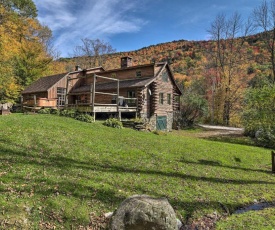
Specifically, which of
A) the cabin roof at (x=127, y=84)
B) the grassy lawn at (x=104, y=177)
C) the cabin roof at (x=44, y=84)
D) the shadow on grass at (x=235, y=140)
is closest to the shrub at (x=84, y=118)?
the grassy lawn at (x=104, y=177)

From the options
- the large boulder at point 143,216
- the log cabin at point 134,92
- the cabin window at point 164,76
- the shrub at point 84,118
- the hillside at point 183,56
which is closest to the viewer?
the large boulder at point 143,216

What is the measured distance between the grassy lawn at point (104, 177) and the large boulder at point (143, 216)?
969 mm

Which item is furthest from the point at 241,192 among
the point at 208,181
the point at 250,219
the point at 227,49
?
the point at 227,49

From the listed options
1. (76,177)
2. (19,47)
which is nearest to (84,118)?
(76,177)

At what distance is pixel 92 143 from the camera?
11.6 metres

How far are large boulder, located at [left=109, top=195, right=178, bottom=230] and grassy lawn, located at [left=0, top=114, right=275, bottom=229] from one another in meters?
0.97

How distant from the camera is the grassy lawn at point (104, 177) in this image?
5.70m

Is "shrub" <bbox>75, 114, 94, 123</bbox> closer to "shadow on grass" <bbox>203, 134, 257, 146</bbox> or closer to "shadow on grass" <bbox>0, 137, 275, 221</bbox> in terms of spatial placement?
"shadow on grass" <bbox>0, 137, 275, 221</bbox>

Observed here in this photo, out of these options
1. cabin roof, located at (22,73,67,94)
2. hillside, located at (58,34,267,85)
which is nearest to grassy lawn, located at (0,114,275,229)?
cabin roof, located at (22,73,67,94)

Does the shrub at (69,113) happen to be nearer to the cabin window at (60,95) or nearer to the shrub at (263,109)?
the cabin window at (60,95)

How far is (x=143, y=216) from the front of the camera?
16.8ft

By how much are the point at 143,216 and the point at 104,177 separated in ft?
10.2

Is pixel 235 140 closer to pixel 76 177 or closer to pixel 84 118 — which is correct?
pixel 84 118

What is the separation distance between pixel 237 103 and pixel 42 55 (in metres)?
34.9
